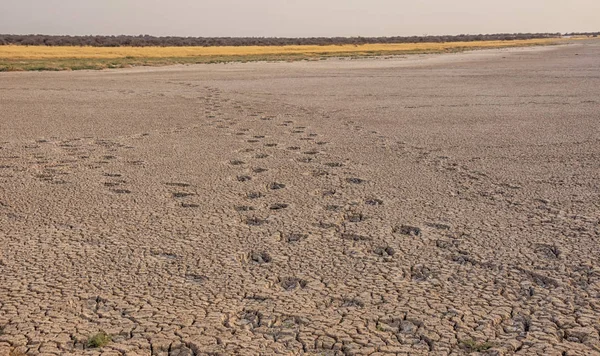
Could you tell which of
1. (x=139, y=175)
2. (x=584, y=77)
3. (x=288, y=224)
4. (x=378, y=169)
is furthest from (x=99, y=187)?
(x=584, y=77)

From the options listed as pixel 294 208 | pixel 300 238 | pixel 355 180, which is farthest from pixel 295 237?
pixel 355 180

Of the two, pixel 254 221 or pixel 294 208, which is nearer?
pixel 254 221

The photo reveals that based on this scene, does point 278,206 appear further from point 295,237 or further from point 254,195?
point 295,237

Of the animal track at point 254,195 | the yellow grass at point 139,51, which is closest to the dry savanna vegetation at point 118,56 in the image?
the yellow grass at point 139,51

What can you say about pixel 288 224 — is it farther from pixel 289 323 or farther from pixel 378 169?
pixel 378 169

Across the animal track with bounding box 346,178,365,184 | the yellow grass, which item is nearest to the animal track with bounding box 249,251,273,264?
the animal track with bounding box 346,178,365,184

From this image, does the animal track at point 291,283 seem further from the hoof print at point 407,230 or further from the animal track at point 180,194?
the animal track at point 180,194

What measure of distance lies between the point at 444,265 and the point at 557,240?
0.81m

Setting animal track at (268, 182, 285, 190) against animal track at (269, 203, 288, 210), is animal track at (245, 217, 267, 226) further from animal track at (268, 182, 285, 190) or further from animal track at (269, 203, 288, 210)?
animal track at (268, 182, 285, 190)

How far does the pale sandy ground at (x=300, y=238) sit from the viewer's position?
9.37 feet

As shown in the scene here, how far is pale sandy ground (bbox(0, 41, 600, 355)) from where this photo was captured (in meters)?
2.86

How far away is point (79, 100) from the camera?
1213 centimetres

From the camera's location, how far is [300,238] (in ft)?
13.3

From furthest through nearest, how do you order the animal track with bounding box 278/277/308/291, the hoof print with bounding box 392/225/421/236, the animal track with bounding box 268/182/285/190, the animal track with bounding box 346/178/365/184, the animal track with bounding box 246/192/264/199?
1. the animal track with bounding box 346/178/365/184
2. the animal track with bounding box 268/182/285/190
3. the animal track with bounding box 246/192/264/199
4. the hoof print with bounding box 392/225/421/236
5. the animal track with bounding box 278/277/308/291
